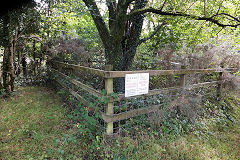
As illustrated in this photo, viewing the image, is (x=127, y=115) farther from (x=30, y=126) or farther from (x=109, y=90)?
(x=30, y=126)

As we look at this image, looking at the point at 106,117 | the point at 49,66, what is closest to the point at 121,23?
the point at 106,117

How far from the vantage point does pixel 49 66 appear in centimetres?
739

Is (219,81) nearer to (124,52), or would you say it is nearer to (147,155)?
(124,52)

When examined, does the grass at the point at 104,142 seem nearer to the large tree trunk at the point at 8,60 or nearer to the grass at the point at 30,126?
the grass at the point at 30,126

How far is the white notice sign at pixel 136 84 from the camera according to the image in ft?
8.84

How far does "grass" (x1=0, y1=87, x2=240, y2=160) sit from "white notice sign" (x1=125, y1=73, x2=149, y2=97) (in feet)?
2.82

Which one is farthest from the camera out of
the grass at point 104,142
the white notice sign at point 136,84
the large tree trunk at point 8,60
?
the large tree trunk at point 8,60

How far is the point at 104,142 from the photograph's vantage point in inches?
99.8

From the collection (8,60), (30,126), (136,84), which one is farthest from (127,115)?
(8,60)

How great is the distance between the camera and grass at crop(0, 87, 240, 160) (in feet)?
8.10

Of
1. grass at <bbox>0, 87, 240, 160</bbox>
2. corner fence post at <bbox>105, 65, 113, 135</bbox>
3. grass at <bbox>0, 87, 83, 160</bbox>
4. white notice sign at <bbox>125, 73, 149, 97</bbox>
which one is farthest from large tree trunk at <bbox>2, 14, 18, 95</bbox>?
white notice sign at <bbox>125, 73, 149, 97</bbox>

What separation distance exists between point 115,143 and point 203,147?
6.19 ft

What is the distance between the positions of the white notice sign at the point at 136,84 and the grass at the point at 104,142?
0.86 meters

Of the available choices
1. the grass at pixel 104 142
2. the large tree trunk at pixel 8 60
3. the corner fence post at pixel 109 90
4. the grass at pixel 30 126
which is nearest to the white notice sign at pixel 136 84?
the corner fence post at pixel 109 90
